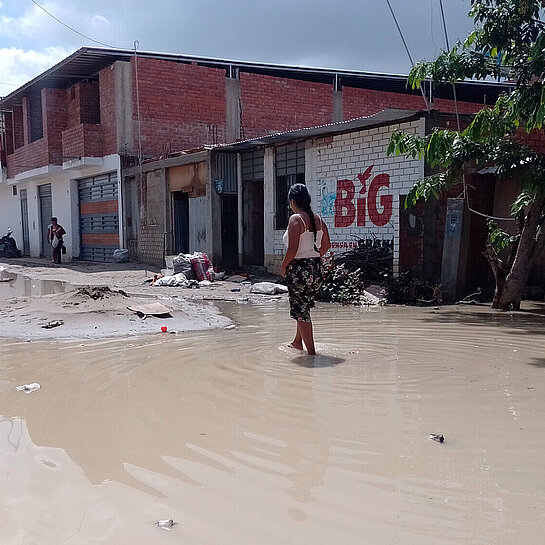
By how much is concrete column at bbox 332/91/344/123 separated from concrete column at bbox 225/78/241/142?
3475 mm

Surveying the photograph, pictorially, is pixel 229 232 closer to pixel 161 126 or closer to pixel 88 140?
pixel 161 126

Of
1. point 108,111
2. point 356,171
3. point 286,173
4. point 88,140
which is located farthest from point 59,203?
point 356,171

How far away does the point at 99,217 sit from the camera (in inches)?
795

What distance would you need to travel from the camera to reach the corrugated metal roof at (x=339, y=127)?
32.2 ft

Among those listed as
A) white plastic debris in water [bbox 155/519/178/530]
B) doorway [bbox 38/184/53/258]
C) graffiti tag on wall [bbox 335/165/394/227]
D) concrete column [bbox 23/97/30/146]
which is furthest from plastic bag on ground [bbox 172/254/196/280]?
concrete column [bbox 23/97/30/146]

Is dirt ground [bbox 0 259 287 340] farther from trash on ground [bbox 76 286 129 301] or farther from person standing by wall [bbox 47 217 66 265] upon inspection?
person standing by wall [bbox 47 217 66 265]

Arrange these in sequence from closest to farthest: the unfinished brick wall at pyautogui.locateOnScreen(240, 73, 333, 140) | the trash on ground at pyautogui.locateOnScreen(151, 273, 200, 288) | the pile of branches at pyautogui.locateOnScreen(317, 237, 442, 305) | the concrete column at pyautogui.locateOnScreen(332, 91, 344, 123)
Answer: the pile of branches at pyautogui.locateOnScreen(317, 237, 442, 305)
the trash on ground at pyautogui.locateOnScreen(151, 273, 200, 288)
the unfinished brick wall at pyautogui.locateOnScreen(240, 73, 333, 140)
the concrete column at pyautogui.locateOnScreen(332, 91, 344, 123)

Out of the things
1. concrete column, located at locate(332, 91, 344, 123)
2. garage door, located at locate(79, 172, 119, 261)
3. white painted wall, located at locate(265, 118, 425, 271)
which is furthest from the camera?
concrete column, located at locate(332, 91, 344, 123)

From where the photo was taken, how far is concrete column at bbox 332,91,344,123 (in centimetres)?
2066

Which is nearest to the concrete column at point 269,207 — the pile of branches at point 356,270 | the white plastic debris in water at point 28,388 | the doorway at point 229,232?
the doorway at point 229,232

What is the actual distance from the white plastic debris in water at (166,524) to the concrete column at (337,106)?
764 inches

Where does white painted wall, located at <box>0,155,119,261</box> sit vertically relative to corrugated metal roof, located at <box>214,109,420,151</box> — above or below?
below

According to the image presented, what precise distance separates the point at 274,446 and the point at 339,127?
8893 mm

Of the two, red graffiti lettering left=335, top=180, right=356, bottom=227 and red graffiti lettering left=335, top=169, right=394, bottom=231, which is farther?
red graffiti lettering left=335, top=180, right=356, bottom=227
